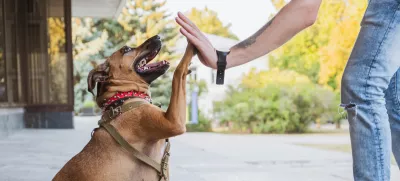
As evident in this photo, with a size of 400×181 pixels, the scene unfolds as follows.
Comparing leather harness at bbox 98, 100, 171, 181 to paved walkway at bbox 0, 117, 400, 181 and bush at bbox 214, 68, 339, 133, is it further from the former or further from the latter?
bush at bbox 214, 68, 339, 133

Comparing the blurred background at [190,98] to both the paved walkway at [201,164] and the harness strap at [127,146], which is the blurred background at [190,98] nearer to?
the paved walkway at [201,164]

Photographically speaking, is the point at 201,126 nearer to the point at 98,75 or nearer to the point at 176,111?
the point at 98,75

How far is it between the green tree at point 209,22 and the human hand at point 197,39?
96.8 feet

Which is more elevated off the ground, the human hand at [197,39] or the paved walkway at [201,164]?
the human hand at [197,39]

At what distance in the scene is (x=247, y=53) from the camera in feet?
5.91

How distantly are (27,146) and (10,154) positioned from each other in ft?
2.84

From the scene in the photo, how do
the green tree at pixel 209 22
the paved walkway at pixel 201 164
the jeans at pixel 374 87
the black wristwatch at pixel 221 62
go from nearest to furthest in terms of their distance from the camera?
the jeans at pixel 374 87, the black wristwatch at pixel 221 62, the paved walkway at pixel 201 164, the green tree at pixel 209 22

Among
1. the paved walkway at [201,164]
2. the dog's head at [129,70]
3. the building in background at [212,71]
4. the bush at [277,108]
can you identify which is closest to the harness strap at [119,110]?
the dog's head at [129,70]

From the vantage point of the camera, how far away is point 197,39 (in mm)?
1764

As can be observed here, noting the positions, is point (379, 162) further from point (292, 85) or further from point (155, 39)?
point (292, 85)

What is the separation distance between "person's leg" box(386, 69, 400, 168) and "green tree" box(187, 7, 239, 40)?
29.5 meters

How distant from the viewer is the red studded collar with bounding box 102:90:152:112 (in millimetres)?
2121

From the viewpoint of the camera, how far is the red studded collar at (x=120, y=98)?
6.96 feet

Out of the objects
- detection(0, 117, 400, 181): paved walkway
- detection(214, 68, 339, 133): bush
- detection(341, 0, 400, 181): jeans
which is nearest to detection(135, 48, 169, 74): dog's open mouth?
detection(341, 0, 400, 181): jeans
